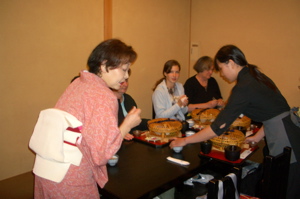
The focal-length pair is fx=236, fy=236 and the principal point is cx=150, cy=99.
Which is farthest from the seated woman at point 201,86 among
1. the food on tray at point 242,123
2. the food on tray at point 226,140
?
the food on tray at point 226,140

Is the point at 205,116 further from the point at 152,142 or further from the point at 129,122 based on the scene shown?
the point at 129,122

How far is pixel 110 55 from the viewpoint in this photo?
0.99 meters

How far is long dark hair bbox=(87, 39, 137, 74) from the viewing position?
993mm

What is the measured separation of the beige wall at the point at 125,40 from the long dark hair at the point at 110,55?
1.48m

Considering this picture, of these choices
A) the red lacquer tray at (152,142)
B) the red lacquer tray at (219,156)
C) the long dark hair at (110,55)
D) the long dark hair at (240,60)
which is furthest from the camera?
the red lacquer tray at (152,142)

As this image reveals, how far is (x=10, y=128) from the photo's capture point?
217 cm

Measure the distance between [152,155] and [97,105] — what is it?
0.71m

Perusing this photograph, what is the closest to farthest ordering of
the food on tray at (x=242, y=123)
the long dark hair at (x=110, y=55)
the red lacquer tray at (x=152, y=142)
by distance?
the long dark hair at (x=110, y=55), the red lacquer tray at (x=152, y=142), the food on tray at (x=242, y=123)

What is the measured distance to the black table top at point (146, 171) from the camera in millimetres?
1078

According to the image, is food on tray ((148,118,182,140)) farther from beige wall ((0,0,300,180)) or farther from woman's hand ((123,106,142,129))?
beige wall ((0,0,300,180))

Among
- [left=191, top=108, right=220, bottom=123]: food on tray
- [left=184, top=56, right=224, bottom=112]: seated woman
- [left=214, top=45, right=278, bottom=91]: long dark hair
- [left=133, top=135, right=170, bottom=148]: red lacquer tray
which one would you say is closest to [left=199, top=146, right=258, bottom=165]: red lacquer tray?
[left=133, top=135, right=170, bottom=148]: red lacquer tray

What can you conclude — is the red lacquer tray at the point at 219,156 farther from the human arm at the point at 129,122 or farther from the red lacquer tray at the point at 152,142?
the human arm at the point at 129,122

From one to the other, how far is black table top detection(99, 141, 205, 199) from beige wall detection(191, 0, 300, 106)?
225cm

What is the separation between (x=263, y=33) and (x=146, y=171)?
291 centimetres
